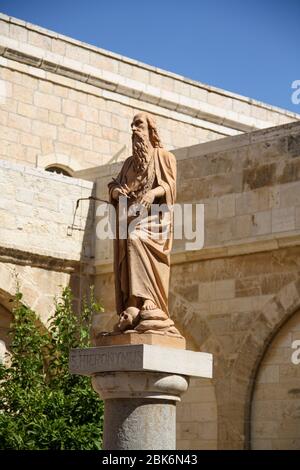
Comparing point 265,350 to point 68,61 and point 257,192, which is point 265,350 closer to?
point 257,192

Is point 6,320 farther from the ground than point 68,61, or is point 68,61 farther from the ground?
point 68,61

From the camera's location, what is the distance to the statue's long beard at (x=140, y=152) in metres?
10.2

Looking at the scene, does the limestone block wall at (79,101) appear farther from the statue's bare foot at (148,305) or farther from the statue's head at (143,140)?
the statue's bare foot at (148,305)

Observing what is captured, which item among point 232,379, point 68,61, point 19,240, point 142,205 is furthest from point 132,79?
point 142,205

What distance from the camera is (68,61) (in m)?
19.9

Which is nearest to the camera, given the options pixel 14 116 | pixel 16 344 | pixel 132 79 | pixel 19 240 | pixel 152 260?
pixel 152 260

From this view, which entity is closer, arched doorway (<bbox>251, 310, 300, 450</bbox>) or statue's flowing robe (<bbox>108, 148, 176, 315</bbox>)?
statue's flowing robe (<bbox>108, 148, 176, 315</bbox>)

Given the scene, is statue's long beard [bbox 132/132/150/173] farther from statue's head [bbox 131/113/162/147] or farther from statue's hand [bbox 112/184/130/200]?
statue's hand [bbox 112/184/130/200]

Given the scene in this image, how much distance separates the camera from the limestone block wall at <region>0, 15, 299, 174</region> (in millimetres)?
19297

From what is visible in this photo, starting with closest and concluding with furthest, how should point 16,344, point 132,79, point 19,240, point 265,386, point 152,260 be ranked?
1. point 152,260
2. point 16,344
3. point 265,386
4. point 19,240
5. point 132,79

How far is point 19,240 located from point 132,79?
18.0 ft

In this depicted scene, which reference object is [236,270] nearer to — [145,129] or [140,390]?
[145,129]

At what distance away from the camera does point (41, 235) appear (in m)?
16.4

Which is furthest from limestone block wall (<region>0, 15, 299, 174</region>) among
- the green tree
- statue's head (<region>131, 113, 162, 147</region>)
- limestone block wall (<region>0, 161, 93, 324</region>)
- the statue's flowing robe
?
the statue's flowing robe
